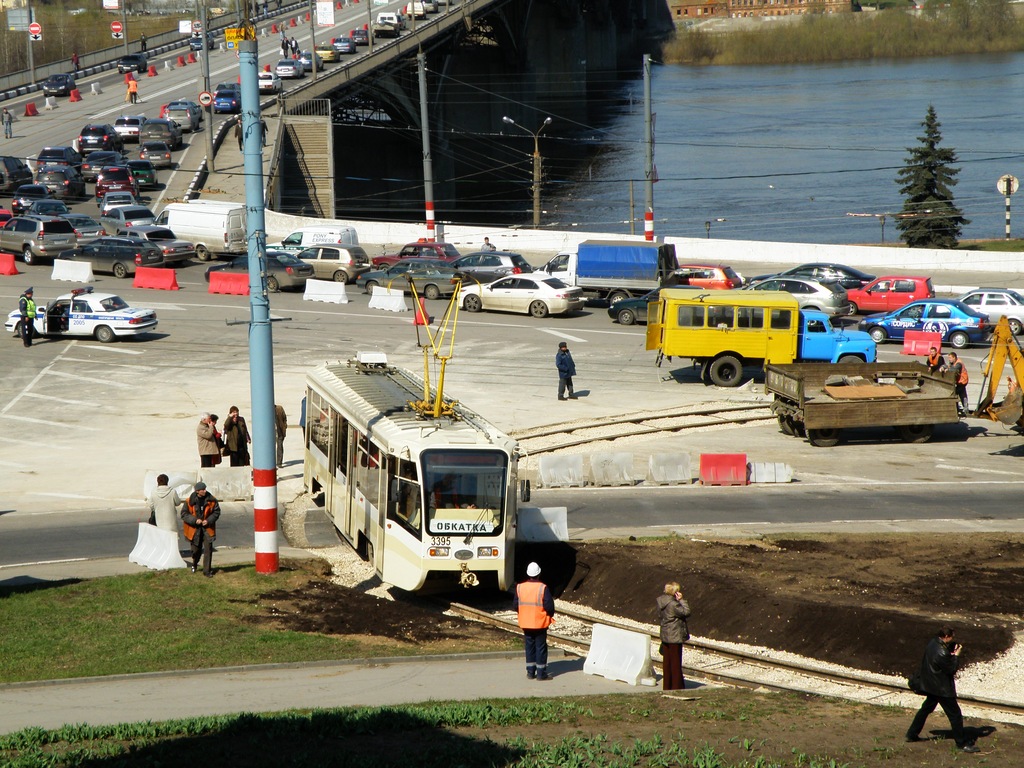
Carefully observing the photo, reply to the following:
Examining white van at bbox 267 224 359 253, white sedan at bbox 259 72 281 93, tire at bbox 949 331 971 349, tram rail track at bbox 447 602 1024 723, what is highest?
white sedan at bbox 259 72 281 93

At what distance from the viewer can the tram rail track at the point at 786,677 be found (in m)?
13.9

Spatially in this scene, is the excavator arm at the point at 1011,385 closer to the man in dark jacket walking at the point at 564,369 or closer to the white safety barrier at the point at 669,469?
the white safety barrier at the point at 669,469

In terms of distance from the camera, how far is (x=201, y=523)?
18078 millimetres

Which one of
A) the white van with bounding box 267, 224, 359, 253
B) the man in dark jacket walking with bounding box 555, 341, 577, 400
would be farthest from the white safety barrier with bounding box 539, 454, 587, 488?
the white van with bounding box 267, 224, 359, 253

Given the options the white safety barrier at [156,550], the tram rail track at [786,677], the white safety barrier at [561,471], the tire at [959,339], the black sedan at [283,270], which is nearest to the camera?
the tram rail track at [786,677]

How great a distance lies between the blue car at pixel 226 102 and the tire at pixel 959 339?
2283 inches

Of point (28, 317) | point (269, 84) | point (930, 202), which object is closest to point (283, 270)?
point (28, 317)

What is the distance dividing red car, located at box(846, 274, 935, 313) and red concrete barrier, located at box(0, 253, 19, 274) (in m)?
31.2

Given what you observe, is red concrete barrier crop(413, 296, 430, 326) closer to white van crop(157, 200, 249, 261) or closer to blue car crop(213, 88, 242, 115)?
white van crop(157, 200, 249, 261)

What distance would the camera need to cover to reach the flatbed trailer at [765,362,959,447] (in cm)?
2786

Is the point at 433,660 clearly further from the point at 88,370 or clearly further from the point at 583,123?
the point at 583,123

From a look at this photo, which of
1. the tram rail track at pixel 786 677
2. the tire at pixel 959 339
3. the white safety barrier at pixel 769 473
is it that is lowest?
the tram rail track at pixel 786 677

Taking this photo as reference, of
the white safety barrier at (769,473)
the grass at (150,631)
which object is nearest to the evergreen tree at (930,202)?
the white safety barrier at (769,473)

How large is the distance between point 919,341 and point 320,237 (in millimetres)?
25439
